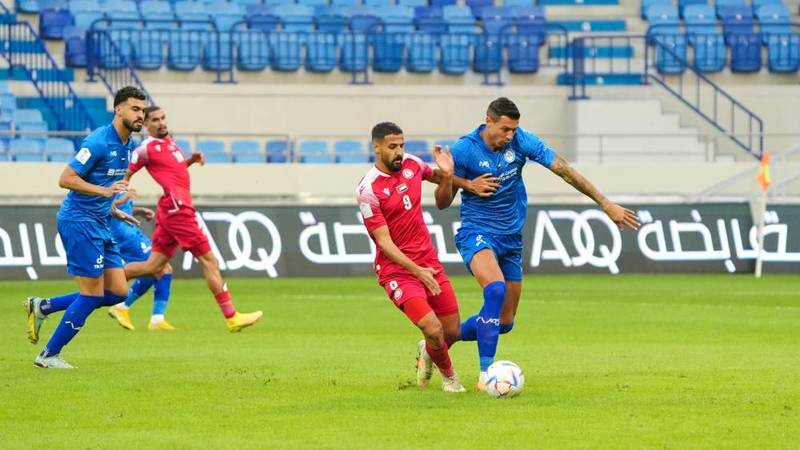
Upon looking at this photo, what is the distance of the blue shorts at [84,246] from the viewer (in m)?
13.1

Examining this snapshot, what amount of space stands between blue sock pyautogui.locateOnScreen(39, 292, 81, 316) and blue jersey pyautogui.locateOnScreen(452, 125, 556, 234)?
3.92m

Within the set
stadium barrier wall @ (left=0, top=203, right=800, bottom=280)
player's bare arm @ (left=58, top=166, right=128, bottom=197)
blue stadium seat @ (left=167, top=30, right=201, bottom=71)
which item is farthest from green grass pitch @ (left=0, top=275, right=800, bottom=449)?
blue stadium seat @ (left=167, top=30, right=201, bottom=71)

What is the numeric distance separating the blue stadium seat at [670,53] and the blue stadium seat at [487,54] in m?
3.45

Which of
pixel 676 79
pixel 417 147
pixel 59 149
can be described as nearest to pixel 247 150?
pixel 417 147

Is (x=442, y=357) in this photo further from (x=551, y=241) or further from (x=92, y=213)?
(x=551, y=241)

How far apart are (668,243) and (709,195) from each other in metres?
3.44

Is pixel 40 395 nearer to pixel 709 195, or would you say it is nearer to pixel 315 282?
pixel 315 282

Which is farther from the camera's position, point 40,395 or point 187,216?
point 187,216

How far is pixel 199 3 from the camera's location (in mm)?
33969

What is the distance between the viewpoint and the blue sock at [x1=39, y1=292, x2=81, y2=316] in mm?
14039

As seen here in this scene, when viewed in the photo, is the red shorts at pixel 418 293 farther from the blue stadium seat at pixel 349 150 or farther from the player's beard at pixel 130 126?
the blue stadium seat at pixel 349 150

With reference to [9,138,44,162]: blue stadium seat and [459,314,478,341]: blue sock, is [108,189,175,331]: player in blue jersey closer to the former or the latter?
[459,314,478,341]: blue sock

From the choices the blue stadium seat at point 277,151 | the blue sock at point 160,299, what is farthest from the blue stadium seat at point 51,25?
the blue sock at point 160,299

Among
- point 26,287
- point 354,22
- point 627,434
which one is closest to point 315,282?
point 26,287
